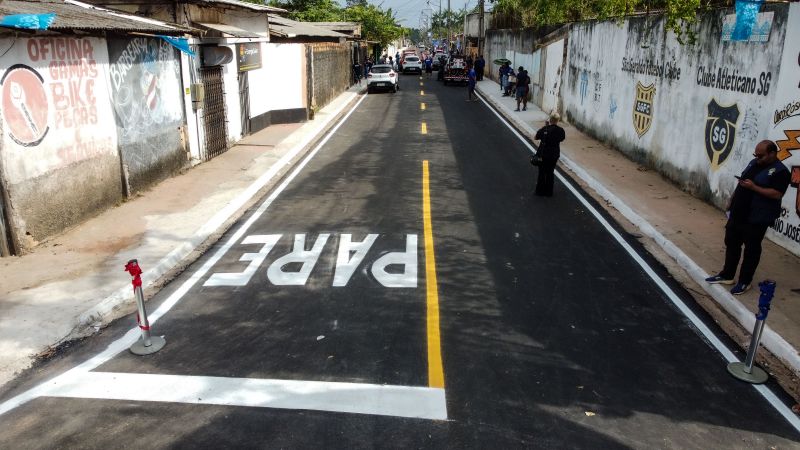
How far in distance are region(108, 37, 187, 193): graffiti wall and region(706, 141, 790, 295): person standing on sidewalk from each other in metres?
10.4

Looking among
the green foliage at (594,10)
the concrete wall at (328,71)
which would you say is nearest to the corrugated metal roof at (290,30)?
the concrete wall at (328,71)

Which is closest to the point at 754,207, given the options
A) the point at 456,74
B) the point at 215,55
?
the point at 215,55

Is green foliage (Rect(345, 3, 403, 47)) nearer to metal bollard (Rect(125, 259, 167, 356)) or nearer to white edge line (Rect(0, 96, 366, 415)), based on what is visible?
white edge line (Rect(0, 96, 366, 415))

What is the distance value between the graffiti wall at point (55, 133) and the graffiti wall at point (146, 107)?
1.36ft

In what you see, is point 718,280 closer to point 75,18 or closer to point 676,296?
point 676,296

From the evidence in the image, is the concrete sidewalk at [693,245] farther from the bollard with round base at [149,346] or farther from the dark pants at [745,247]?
the bollard with round base at [149,346]

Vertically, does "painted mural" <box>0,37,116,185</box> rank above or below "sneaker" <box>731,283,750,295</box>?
above

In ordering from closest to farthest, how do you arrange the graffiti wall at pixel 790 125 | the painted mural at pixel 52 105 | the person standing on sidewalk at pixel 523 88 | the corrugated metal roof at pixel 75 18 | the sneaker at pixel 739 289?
the sneaker at pixel 739 289 → the painted mural at pixel 52 105 → the graffiti wall at pixel 790 125 → the corrugated metal roof at pixel 75 18 → the person standing on sidewalk at pixel 523 88

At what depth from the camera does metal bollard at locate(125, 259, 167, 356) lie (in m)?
→ 5.77

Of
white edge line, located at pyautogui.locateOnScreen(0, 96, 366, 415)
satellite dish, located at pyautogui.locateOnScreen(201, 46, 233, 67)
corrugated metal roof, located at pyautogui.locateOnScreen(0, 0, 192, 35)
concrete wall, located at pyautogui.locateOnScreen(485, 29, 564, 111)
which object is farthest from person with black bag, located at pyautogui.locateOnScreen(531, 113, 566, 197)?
concrete wall, located at pyautogui.locateOnScreen(485, 29, 564, 111)

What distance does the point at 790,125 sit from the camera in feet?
27.8

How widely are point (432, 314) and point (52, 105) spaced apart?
6.94 m

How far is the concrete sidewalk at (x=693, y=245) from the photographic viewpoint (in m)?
6.14

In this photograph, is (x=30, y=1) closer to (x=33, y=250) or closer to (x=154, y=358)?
(x=33, y=250)
